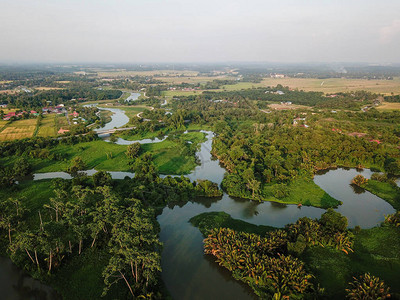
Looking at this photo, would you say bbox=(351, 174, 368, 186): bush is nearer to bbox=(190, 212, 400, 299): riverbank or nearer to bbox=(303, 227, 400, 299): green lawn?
bbox=(190, 212, 400, 299): riverbank

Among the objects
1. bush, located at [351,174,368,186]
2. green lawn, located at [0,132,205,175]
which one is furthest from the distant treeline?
bush, located at [351,174,368,186]

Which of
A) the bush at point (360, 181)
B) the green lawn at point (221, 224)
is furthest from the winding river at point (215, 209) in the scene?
the bush at point (360, 181)

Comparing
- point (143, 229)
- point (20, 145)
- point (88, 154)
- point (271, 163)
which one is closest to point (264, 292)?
point (143, 229)

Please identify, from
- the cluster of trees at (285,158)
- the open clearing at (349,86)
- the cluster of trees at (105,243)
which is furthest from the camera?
the open clearing at (349,86)

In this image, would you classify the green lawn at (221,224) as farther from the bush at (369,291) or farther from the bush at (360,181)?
the bush at (360,181)

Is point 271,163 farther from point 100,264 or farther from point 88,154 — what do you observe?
point 88,154

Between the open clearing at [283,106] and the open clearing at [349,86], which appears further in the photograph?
the open clearing at [349,86]

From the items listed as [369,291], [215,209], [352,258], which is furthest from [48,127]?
[369,291]
